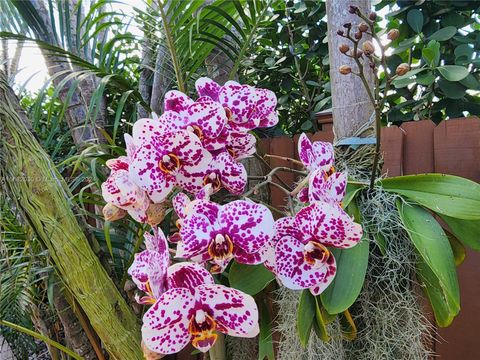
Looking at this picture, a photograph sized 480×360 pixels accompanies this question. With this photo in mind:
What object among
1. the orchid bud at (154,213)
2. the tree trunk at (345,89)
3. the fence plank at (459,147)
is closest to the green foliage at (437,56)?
the fence plank at (459,147)

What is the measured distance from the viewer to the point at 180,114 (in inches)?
20.7

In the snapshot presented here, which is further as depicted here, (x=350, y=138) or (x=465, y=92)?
(x=465, y=92)

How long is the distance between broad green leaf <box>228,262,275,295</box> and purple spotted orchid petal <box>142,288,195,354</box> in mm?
150

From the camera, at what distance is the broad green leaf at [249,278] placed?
0.59 m

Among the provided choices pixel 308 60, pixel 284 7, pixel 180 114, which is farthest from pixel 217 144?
pixel 284 7

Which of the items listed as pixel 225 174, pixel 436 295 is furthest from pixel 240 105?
pixel 436 295

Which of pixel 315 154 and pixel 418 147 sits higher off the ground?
pixel 315 154

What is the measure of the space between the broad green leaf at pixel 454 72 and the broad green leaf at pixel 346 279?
60 centimetres

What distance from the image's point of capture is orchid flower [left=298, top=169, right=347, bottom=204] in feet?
1.65

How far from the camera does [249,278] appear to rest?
1.95ft

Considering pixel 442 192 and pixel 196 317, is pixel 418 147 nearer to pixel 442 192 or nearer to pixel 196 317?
pixel 442 192

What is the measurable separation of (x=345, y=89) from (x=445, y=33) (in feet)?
1.60

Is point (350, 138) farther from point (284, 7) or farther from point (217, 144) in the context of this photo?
point (284, 7)

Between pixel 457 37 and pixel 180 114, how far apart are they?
92 centimetres
